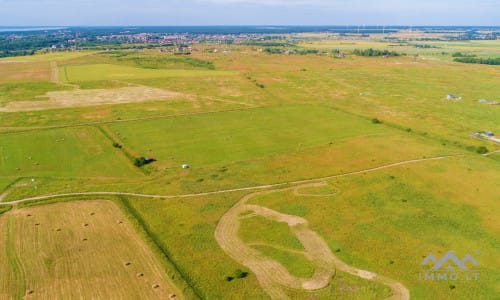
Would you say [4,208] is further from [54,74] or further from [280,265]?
[54,74]

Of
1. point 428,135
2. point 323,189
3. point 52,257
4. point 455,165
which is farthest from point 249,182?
point 428,135

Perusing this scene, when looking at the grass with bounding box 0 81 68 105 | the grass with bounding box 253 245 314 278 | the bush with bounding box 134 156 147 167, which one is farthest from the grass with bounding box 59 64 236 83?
the grass with bounding box 253 245 314 278

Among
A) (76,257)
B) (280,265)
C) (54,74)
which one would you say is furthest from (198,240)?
(54,74)

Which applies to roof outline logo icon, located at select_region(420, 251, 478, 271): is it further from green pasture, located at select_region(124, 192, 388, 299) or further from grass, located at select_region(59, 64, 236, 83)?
grass, located at select_region(59, 64, 236, 83)

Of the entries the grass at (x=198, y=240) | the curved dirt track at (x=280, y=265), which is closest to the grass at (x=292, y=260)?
the curved dirt track at (x=280, y=265)

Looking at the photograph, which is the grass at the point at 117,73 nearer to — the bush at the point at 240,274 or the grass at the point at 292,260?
the grass at the point at 292,260

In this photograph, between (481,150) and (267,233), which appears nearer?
(267,233)
